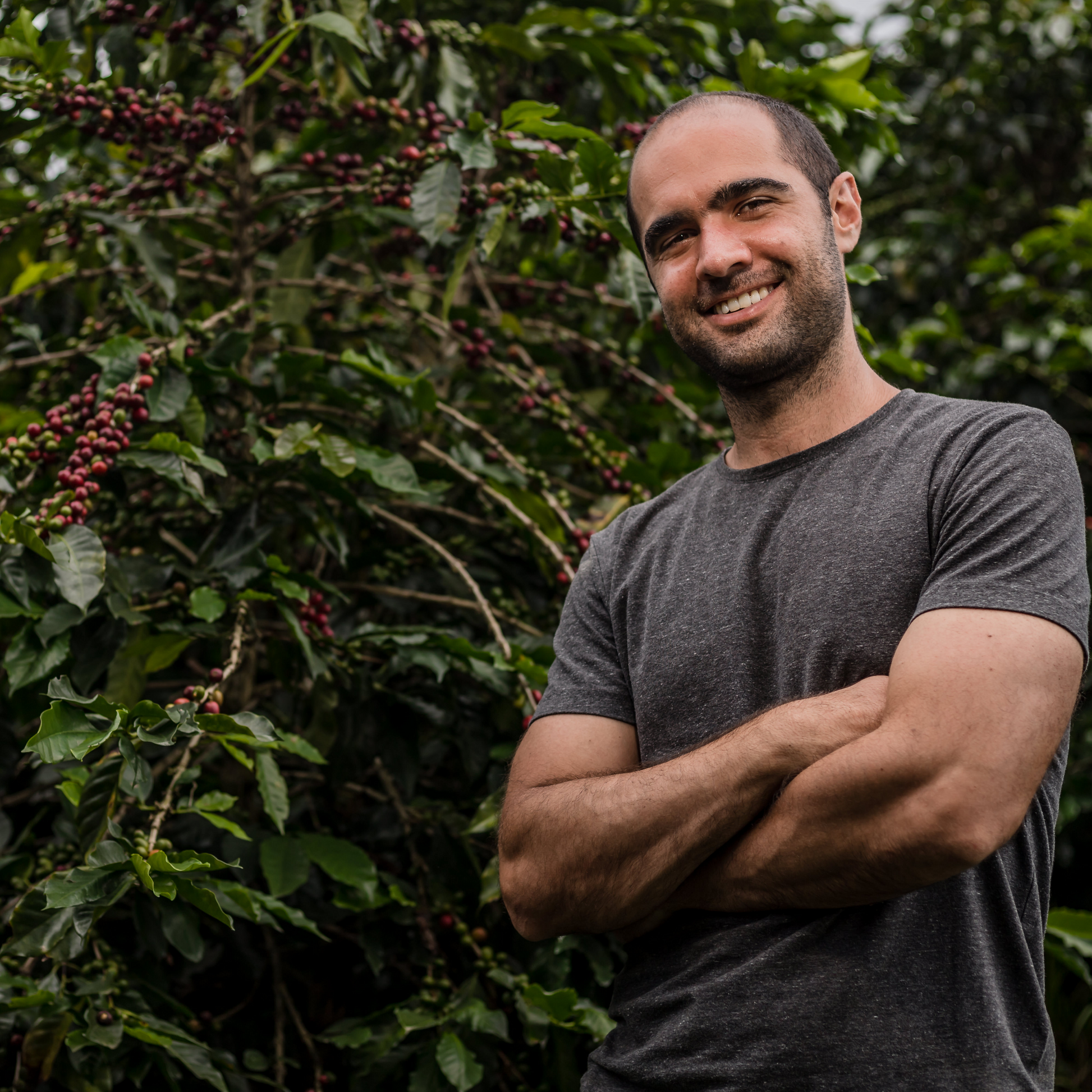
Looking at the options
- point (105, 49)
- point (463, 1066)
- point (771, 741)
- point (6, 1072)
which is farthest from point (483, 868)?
point (105, 49)

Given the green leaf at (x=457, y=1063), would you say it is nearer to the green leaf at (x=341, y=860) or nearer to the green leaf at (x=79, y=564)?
the green leaf at (x=341, y=860)

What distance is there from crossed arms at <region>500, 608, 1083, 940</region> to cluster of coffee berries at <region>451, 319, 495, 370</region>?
1203 mm

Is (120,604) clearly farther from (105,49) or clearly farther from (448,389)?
(105,49)

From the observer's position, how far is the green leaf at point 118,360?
1.86 metres

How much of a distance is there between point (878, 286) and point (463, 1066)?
3.58 m

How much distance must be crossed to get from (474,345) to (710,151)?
0.90 m

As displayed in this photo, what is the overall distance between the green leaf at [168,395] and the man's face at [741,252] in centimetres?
88

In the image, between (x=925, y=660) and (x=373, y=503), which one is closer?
(x=925, y=660)

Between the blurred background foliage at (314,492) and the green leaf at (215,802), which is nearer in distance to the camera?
the green leaf at (215,802)

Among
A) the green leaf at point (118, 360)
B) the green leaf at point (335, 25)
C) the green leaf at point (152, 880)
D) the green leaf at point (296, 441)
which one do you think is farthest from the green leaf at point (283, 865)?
the green leaf at point (335, 25)

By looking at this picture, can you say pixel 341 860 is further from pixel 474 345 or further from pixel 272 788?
pixel 474 345

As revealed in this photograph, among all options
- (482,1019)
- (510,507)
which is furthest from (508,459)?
(482,1019)

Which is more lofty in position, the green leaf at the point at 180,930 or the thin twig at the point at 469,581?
the thin twig at the point at 469,581

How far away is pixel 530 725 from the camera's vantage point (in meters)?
1.52
